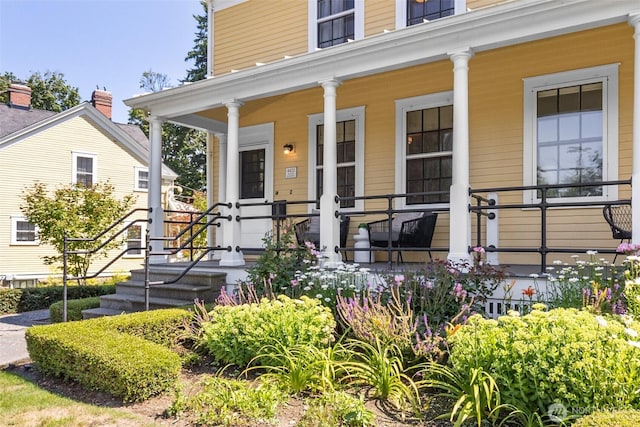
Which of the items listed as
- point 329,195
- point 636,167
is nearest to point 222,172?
point 329,195

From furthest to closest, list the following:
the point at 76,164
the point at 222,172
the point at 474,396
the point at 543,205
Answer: the point at 76,164 < the point at 222,172 < the point at 543,205 < the point at 474,396

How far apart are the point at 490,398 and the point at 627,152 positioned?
14.8 feet

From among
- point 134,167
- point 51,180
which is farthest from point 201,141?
point 51,180

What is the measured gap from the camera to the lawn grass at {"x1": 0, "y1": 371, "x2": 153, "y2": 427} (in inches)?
134

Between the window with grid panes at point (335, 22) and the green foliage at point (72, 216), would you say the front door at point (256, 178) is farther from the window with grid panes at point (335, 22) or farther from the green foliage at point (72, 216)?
the green foliage at point (72, 216)

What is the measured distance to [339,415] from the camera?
3.12 meters

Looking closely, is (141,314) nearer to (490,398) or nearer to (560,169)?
(490,398)

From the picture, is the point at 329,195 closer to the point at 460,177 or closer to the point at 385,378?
the point at 460,177

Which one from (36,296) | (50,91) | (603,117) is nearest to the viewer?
(603,117)

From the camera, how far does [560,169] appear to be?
6.49 m

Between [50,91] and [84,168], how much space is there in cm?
1656

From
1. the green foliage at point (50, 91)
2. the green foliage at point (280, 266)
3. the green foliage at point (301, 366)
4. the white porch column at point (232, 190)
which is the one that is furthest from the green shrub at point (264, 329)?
the green foliage at point (50, 91)

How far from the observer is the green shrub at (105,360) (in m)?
3.78

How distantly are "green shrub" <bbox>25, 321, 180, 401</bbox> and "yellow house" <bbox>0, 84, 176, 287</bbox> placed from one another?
10090 mm
